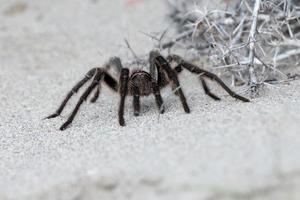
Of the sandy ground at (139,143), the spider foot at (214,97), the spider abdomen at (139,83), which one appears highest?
the spider abdomen at (139,83)

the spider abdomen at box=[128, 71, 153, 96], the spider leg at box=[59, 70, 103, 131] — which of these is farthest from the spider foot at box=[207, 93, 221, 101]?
the spider leg at box=[59, 70, 103, 131]

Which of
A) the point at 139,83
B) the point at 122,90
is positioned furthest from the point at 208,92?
the point at 122,90

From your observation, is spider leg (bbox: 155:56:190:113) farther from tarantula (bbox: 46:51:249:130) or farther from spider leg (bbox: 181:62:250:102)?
spider leg (bbox: 181:62:250:102)

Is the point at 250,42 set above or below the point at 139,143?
above

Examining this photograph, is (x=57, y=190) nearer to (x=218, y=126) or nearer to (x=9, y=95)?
(x=218, y=126)

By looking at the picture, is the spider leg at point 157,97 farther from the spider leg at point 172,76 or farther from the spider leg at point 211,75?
the spider leg at point 211,75

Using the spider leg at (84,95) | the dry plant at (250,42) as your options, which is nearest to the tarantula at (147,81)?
the spider leg at (84,95)

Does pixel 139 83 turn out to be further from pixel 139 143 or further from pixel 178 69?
pixel 139 143

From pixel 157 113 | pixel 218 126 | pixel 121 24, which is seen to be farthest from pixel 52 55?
pixel 218 126
